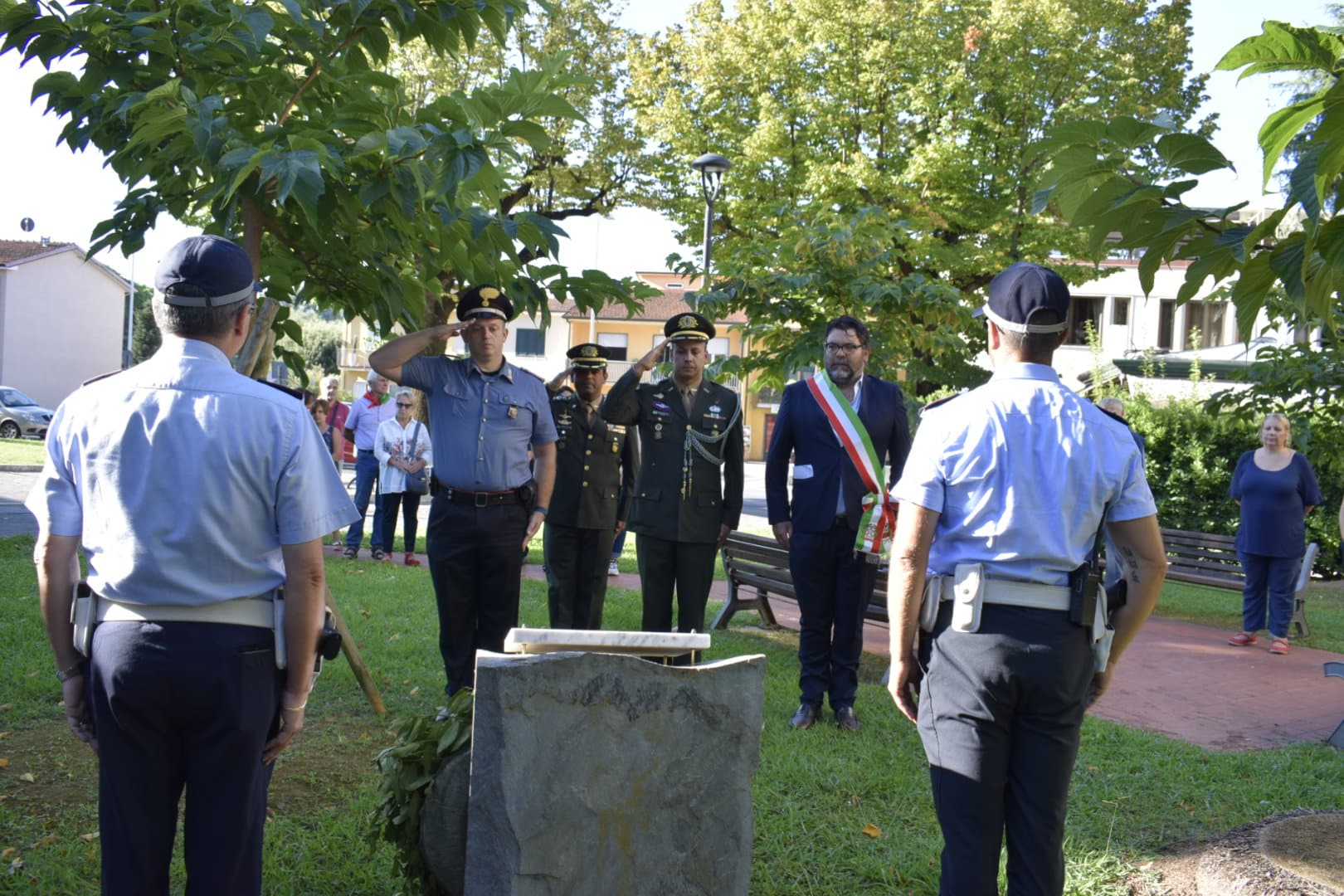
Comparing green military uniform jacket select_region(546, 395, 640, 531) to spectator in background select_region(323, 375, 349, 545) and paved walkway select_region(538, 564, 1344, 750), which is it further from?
spectator in background select_region(323, 375, 349, 545)

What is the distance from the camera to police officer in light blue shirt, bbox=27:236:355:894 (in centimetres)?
260

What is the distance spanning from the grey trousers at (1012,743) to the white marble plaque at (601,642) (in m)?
0.76

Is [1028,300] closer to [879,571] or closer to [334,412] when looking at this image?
[879,571]

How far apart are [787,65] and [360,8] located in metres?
22.6

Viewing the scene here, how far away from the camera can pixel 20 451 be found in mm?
29953

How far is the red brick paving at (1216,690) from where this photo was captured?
691 cm

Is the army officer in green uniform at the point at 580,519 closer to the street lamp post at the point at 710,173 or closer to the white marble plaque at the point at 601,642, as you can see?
the white marble plaque at the point at 601,642

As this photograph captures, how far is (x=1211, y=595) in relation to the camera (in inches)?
571

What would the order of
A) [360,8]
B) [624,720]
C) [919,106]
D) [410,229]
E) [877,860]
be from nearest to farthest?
[624,720], [360,8], [877,860], [410,229], [919,106]

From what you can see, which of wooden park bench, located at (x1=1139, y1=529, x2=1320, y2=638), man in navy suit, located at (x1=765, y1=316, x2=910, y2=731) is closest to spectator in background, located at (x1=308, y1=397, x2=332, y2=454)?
man in navy suit, located at (x1=765, y1=316, x2=910, y2=731)

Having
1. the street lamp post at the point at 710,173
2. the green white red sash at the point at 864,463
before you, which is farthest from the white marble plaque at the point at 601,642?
the street lamp post at the point at 710,173

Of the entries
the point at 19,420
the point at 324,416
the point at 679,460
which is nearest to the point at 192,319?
the point at 679,460

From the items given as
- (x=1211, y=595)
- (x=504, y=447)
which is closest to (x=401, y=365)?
(x=504, y=447)

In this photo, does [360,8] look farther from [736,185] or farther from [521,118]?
[736,185]
